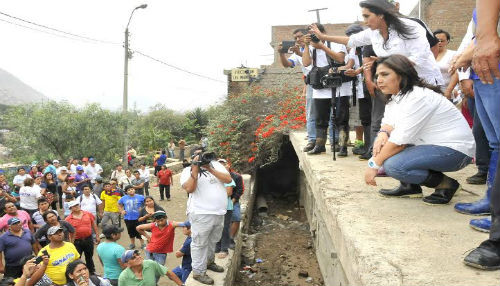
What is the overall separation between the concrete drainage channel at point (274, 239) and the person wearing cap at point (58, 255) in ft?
5.41

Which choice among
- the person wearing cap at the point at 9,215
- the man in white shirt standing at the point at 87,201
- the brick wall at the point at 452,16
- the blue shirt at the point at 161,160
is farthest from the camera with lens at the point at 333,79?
the blue shirt at the point at 161,160

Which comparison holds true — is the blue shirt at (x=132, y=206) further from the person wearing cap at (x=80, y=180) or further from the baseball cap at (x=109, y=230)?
the person wearing cap at (x=80, y=180)

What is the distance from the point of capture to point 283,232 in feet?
32.6

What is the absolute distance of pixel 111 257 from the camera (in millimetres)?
5328

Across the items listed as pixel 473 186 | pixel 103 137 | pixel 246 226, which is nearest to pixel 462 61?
pixel 473 186

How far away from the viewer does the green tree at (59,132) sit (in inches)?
599

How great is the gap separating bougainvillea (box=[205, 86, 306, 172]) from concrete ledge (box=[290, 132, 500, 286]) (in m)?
5.92

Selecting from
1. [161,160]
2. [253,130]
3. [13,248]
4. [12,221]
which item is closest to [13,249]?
[13,248]

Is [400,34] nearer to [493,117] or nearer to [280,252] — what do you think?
[493,117]

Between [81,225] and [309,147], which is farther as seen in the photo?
[81,225]

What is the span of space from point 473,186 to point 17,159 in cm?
1686

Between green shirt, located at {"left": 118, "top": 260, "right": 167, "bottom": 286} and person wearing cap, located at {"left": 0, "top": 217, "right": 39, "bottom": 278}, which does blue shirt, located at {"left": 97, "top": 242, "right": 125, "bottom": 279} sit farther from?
person wearing cap, located at {"left": 0, "top": 217, "right": 39, "bottom": 278}

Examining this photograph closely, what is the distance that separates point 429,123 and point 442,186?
48 cm

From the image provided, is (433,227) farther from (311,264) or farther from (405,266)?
(311,264)
